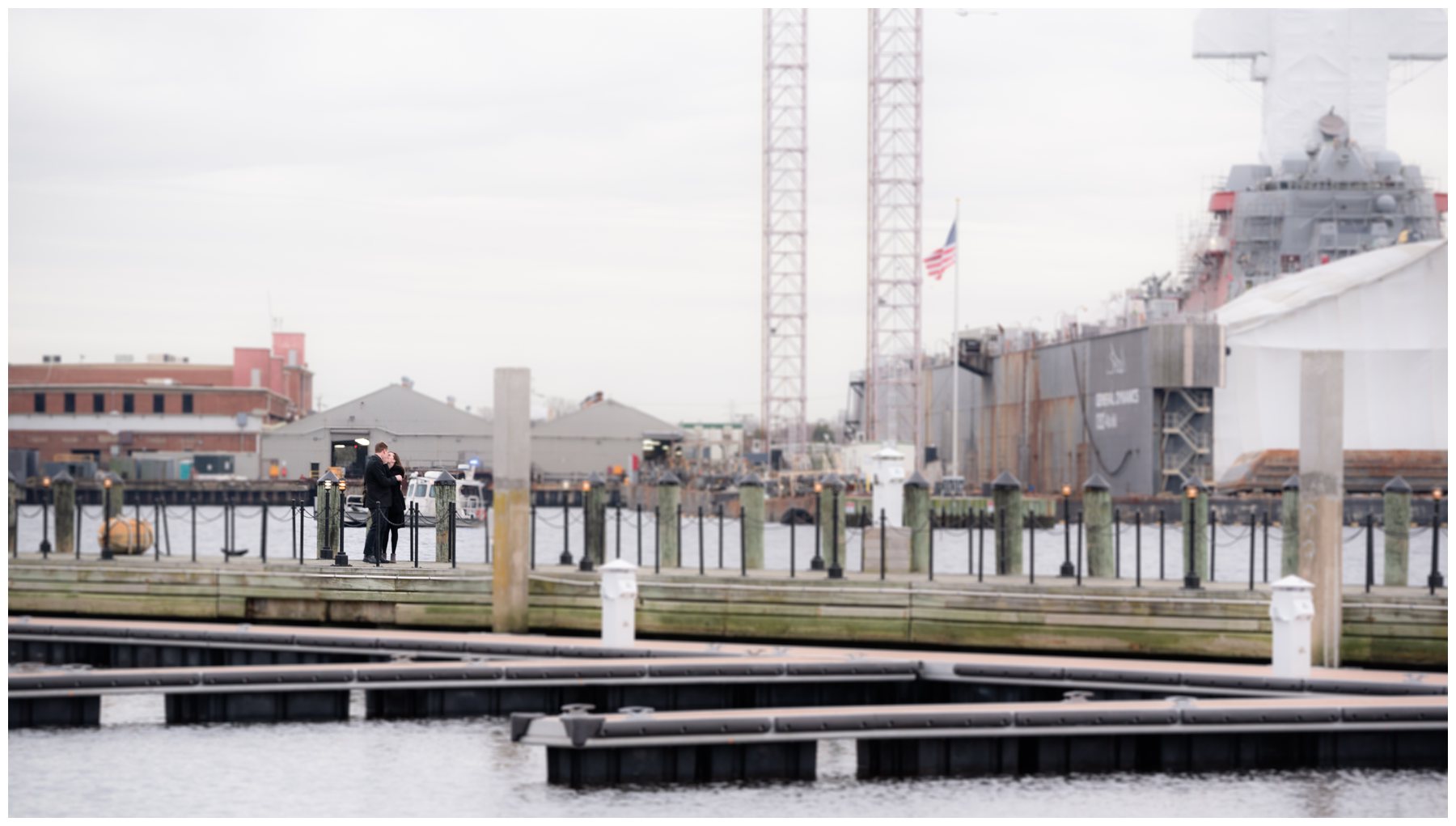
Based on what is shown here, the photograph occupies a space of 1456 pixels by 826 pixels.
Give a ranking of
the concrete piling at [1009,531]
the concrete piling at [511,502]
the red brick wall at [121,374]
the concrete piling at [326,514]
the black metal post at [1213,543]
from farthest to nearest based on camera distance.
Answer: the red brick wall at [121,374] < the black metal post at [1213,543] < the concrete piling at [1009,531] < the concrete piling at [511,502] < the concrete piling at [326,514]

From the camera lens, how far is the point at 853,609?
2892 centimetres

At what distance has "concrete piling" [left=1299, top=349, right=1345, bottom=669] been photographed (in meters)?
26.0

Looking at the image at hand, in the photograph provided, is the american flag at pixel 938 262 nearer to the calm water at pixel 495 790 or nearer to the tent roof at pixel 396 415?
the calm water at pixel 495 790

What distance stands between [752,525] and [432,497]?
80.7 ft

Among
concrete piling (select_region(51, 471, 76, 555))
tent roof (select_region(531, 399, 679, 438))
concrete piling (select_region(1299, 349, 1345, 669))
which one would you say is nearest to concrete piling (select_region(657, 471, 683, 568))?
concrete piling (select_region(51, 471, 76, 555))

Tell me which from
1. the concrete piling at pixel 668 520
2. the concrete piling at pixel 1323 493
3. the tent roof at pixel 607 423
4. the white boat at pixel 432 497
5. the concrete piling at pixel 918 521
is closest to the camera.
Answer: the white boat at pixel 432 497

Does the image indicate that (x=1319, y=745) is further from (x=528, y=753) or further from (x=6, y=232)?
(x=6, y=232)

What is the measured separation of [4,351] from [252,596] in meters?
17.6

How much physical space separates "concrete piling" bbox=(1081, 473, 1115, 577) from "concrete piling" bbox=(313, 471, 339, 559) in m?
23.2

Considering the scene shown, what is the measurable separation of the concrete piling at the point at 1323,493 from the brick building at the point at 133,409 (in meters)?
63.0

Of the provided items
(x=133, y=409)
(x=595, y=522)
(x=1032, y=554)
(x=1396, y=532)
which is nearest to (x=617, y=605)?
(x=595, y=522)

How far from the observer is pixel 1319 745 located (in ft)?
73.6

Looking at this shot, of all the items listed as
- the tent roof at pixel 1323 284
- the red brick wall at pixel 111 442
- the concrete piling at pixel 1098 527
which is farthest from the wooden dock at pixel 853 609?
the tent roof at pixel 1323 284

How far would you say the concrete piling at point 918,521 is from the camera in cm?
3353
